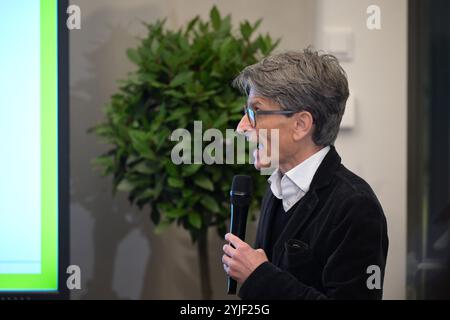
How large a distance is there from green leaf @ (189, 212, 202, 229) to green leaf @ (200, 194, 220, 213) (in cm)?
5

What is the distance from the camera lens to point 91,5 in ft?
8.99

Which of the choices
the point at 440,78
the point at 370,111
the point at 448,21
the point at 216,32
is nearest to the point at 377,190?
the point at 370,111

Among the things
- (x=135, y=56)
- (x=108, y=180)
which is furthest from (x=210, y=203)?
(x=108, y=180)

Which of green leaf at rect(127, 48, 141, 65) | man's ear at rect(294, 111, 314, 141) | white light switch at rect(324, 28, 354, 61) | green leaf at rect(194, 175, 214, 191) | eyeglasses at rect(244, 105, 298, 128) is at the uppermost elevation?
white light switch at rect(324, 28, 354, 61)

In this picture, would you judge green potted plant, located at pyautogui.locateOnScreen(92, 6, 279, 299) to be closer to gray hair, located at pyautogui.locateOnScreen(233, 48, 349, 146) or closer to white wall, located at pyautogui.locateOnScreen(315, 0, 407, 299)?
white wall, located at pyautogui.locateOnScreen(315, 0, 407, 299)

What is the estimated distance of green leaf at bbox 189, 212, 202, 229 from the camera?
2.13m

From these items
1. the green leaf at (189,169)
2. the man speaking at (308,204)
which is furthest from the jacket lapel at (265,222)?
the green leaf at (189,169)

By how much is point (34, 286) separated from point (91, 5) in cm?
Answer: 171

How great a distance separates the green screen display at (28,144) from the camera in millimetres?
1406

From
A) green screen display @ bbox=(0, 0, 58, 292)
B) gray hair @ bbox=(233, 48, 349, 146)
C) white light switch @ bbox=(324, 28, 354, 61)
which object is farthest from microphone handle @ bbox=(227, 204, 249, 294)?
white light switch @ bbox=(324, 28, 354, 61)

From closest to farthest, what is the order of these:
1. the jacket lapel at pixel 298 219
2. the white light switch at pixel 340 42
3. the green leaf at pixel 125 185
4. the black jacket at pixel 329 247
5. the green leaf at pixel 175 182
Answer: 1. the black jacket at pixel 329 247
2. the jacket lapel at pixel 298 219
3. the green leaf at pixel 175 182
4. the green leaf at pixel 125 185
5. the white light switch at pixel 340 42

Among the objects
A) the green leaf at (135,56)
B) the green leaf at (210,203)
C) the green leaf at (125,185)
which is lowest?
the green leaf at (210,203)

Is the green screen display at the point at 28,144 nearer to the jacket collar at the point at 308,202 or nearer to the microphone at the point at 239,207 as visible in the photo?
the microphone at the point at 239,207
